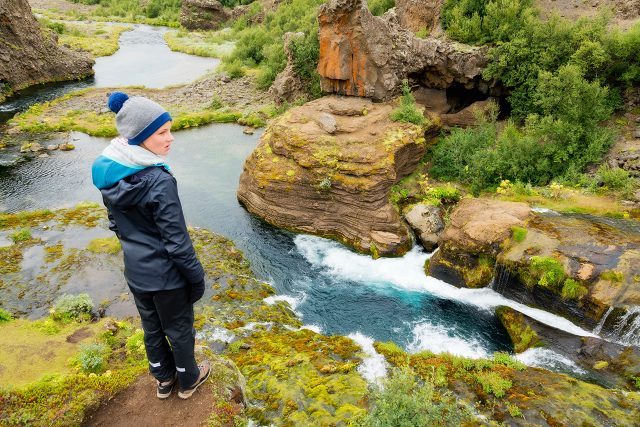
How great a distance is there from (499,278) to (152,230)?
43.6 feet

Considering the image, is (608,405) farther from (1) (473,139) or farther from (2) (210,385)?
(1) (473,139)

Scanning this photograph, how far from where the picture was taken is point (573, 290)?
1348cm

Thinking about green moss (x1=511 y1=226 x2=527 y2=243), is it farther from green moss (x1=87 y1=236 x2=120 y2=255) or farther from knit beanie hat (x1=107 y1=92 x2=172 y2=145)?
green moss (x1=87 y1=236 x2=120 y2=255)

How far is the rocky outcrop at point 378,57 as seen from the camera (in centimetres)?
2331

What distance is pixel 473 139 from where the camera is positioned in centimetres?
2323

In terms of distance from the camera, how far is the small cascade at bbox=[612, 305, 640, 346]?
12.3m

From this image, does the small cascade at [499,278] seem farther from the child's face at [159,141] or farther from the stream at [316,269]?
the child's face at [159,141]

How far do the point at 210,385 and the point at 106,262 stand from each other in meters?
12.3

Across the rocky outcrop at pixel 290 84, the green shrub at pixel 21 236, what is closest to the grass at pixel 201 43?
the rocky outcrop at pixel 290 84

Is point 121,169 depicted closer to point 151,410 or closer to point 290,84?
point 151,410

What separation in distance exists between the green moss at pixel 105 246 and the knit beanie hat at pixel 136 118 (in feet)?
47.2

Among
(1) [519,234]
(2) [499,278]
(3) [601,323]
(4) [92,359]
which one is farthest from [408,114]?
(4) [92,359]

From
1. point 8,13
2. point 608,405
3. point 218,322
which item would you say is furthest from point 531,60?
point 8,13

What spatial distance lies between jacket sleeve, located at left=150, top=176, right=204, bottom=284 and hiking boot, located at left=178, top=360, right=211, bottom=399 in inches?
93.4
